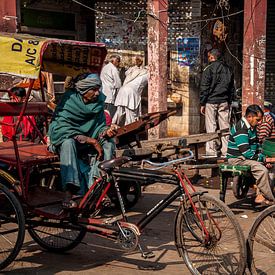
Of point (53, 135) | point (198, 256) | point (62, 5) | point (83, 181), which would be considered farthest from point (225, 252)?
point (62, 5)

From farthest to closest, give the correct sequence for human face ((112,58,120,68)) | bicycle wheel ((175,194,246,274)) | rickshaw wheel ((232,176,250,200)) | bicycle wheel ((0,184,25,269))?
1. human face ((112,58,120,68))
2. rickshaw wheel ((232,176,250,200))
3. bicycle wheel ((0,184,25,269))
4. bicycle wheel ((175,194,246,274))

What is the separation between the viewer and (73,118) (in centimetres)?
639

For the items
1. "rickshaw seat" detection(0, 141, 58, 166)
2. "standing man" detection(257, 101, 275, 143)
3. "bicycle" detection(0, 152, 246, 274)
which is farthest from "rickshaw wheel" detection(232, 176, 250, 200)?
"bicycle" detection(0, 152, 246, 274)

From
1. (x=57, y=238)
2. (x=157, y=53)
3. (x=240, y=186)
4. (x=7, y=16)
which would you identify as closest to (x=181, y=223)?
(x=57, y=238)

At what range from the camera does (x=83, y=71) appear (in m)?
6.88

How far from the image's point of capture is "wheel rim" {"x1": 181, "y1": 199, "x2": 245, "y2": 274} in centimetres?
527

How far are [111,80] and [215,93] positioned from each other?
2.72 meters

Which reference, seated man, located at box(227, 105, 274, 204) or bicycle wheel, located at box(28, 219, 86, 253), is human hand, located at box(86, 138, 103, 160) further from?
seated man, located at box(227, 105, 274, 204)

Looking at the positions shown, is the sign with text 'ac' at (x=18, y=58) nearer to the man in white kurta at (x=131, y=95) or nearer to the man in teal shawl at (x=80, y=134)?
the man in teal shawl at (x=80, y=134)

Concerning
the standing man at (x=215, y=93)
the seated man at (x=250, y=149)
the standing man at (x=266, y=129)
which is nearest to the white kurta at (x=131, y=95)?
the standing man at (x=215, y=93)

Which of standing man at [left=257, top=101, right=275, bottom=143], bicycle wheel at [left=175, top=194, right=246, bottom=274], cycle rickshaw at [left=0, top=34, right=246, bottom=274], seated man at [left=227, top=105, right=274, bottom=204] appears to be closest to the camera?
bicycle wheel at [left=175, top=194, right=246, bottom=274]

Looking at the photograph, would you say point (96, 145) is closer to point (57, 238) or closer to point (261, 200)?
point (57, 238)

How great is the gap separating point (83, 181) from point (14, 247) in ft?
3.53

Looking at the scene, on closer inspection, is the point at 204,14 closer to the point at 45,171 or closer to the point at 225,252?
the point at 45,171
